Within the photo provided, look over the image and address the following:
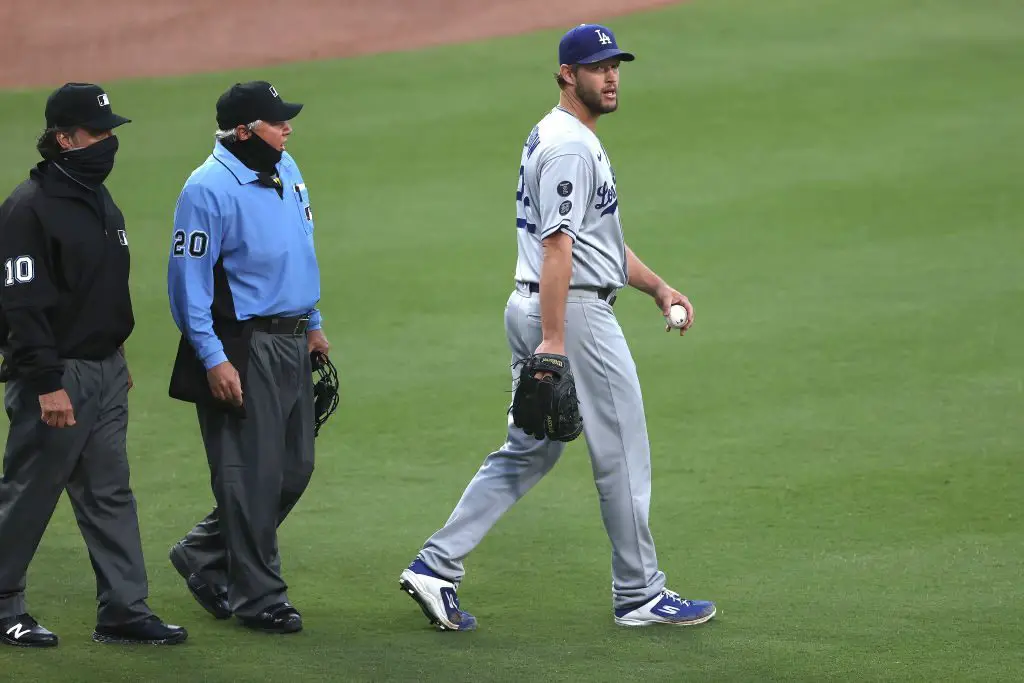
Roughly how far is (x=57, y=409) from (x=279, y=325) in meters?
0.86

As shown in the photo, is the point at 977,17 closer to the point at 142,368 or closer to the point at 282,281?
the point at 142,368

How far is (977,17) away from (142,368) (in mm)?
10674

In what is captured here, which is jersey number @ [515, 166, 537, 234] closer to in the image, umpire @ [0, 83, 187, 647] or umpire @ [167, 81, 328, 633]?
umpire @ [167, 81, 328, 633]

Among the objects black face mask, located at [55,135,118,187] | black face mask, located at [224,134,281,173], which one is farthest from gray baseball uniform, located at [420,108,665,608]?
black face mask, located at [55,135,118,187]

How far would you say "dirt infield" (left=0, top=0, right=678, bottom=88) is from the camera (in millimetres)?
16609

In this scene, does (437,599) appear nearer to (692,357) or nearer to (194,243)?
(194,243)

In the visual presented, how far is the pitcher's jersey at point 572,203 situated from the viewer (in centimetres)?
521

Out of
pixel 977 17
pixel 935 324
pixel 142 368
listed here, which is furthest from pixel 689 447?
pixel 977 17

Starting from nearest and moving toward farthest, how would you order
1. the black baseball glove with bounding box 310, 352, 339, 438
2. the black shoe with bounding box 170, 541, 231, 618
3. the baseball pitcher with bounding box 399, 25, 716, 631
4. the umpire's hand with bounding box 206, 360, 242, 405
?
the umpire's hand with bounding box 206, 360, 242, 405, the baseball pitcher with bounding box 399, 25, 716, 631, the black shoe with bounding box 170, 541, 231, 618, the black baseball glove with bounding box 310, 352, 339, 438

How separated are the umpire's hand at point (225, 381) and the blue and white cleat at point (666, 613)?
1595mm

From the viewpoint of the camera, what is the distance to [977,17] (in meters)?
16.1

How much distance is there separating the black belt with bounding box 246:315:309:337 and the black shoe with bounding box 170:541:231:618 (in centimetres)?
94

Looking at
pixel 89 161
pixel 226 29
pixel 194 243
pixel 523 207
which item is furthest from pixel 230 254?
pixel 226 29

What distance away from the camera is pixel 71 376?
5148mm
